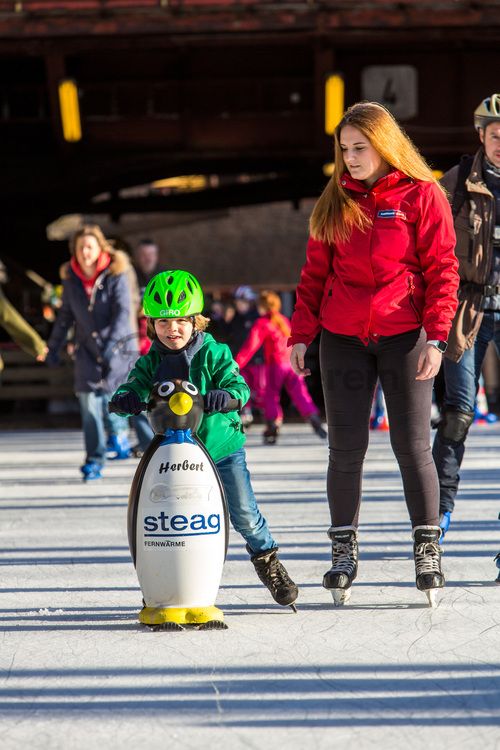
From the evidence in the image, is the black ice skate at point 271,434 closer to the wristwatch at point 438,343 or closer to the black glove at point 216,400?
the wristwatch at point 438,343

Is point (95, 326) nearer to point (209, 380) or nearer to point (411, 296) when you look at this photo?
point (209, 380)

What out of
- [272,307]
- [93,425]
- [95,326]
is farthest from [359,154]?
[272,307]

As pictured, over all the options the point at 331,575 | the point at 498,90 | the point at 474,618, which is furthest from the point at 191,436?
the point at 498,90

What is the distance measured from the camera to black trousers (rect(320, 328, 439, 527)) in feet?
14.4

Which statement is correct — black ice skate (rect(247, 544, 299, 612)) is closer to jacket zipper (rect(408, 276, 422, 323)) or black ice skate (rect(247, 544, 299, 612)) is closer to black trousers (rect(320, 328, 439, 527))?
black trousers (rect(320, 328, 439, 527))

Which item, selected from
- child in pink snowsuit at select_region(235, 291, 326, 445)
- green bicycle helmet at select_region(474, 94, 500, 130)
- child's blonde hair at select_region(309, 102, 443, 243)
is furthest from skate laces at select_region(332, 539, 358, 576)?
child in pink snowsuit at select_region(235, 291, 326, 445)

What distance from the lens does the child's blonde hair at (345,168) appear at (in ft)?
14.2

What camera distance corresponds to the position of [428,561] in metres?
4.34

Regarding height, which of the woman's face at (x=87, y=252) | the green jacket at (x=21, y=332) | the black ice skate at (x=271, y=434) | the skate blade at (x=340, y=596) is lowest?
the black ice skate at (x=271, y=434)

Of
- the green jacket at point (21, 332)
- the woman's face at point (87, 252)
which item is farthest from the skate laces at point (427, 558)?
the woman's face at point (87, 252)

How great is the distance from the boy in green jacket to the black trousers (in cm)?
35

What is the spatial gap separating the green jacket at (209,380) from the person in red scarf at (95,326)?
14.4 ft

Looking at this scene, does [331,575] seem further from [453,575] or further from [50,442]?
[50,442]

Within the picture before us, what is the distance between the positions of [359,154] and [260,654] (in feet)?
5.91
